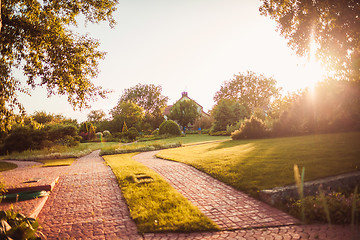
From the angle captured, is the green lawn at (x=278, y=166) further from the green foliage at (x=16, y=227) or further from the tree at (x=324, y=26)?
the green foliage at (x=16, y=227)

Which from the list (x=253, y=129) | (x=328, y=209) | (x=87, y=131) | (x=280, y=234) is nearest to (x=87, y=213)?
(x=280, y=234)

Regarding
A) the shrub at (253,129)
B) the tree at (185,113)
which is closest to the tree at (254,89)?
the tree at (185,113)

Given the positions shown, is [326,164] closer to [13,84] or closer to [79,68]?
[79,68]

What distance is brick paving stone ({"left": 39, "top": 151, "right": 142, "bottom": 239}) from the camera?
4.40m

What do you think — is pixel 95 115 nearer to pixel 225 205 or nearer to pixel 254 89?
pixel 254 89

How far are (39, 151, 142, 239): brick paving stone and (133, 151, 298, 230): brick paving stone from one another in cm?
181

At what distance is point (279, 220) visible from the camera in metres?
4.86

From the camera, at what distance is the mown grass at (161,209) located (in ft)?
14.9

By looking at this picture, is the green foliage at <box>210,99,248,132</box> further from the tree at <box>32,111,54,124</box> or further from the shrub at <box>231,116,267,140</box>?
the tree at <box>32,111,54,124</box>

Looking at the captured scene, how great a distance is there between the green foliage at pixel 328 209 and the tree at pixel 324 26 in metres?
5.68

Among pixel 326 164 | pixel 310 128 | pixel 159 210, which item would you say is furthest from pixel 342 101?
pixel 159 210

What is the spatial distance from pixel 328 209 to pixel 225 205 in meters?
2.19

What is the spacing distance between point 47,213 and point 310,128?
18.4 meters

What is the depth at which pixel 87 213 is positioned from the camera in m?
5.41
